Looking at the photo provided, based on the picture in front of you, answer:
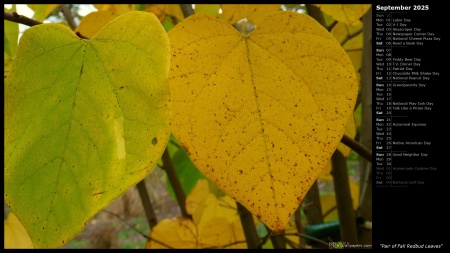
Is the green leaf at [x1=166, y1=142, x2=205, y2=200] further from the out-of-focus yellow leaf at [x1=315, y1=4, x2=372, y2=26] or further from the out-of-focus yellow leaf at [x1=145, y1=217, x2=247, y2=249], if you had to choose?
the out-of-focus yellow leaf at [x1=315, y1=4, x2=372, y2=26]

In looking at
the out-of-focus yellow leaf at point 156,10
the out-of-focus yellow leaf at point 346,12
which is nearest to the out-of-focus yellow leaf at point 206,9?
the out-of-focus yellow leaf at point 156,10

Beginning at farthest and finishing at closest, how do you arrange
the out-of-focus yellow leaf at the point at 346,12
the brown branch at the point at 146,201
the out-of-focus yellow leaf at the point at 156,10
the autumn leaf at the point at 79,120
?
the brown branch at the point at 146,201
the out-of-focus yellow leaf at the point at 156,10
the out-of-focus yellow leaf at the point at 346,12
the autumn leaf at the point at 79,120

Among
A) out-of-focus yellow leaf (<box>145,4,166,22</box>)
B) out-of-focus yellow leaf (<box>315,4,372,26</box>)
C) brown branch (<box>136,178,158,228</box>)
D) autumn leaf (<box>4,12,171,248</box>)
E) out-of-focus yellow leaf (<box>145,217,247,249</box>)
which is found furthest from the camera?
brown branch (<box>136,178,158,228</box>)

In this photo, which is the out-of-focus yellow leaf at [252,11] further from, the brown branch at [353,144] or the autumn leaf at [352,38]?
the autumn leaf at [352,38]

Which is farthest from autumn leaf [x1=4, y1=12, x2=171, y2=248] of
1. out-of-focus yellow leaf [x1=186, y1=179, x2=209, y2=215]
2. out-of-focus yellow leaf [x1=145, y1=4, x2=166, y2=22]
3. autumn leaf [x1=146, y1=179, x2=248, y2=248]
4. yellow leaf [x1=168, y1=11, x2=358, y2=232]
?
out-of-focus yellow leaf [x1=186, y1=179, x2=209, y2=215]

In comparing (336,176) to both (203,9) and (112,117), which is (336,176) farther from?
(112,117)

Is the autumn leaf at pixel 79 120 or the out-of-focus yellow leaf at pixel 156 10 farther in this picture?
the out-of-focus yellow leaf at pixel 156 10

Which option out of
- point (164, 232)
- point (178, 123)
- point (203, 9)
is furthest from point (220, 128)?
point (164, 232)
